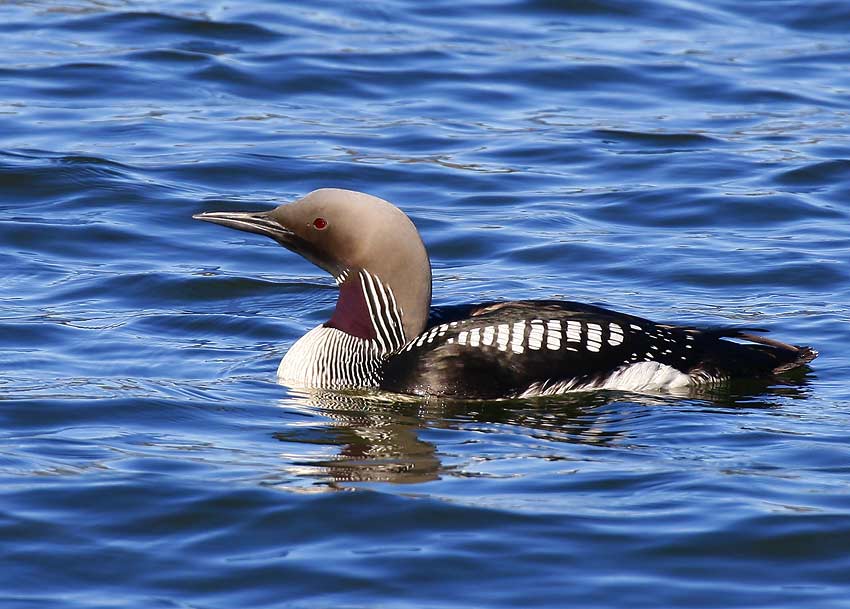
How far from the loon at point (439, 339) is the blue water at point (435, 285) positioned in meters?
0.10

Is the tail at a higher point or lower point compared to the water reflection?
higher

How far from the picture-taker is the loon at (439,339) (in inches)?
252

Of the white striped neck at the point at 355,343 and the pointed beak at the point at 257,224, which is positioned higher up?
the pointed beak at the point at 257,224

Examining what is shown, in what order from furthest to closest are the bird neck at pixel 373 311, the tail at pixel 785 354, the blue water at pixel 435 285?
the tail at pixel 785 354 < the bird neck at pixel 373 311 < the blue water at pixel 435 285

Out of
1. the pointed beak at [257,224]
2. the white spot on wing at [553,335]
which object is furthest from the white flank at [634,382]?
the pointed beak at [257,224]

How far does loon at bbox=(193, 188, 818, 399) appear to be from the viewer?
639 cm

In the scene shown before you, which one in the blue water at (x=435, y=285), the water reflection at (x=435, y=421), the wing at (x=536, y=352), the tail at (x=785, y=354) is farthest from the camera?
the tail at (x=785, y=354)

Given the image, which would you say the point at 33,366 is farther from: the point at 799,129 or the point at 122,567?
the point at 799,129

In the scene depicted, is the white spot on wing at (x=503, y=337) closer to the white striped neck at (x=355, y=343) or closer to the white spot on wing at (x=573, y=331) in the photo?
the white spot on wing at (x=573, y=331)

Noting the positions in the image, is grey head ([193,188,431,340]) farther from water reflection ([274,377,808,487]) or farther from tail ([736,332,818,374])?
tail ([736,332,818,374])

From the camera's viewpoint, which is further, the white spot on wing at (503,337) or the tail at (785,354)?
the tail at (785,354)

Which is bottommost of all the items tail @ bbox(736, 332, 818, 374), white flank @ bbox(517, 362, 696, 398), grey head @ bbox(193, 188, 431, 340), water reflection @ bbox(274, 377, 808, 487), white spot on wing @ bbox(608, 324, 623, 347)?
water reflection @ bbox(274, 377, 808, 487)

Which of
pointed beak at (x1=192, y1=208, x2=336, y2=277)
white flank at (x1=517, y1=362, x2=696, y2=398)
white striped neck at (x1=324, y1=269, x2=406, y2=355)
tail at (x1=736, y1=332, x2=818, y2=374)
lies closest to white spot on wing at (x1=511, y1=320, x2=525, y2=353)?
white flank at (x1=517, y1=362, x2=696, y2=398)

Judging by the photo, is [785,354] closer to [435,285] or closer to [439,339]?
[439,339]
